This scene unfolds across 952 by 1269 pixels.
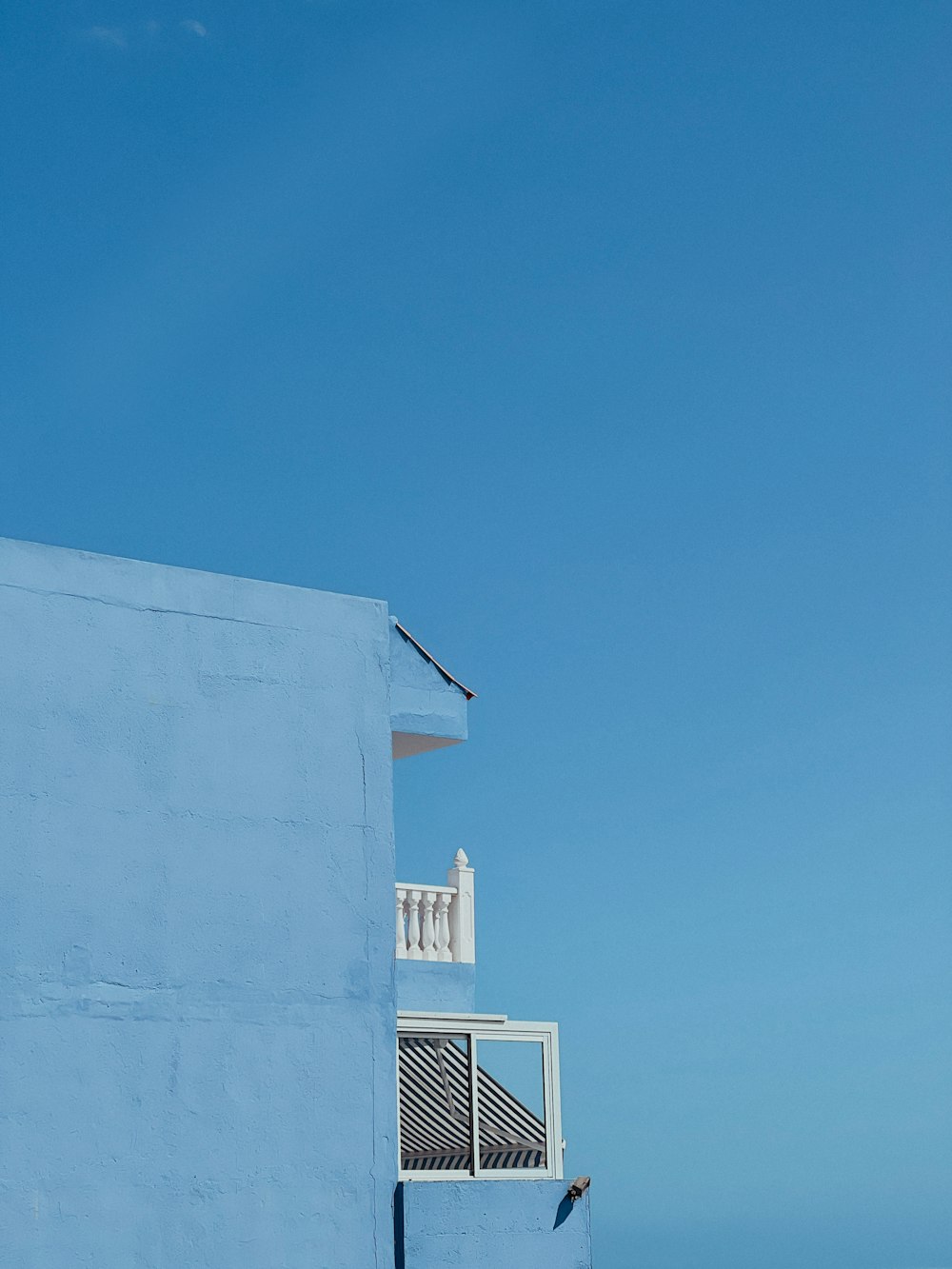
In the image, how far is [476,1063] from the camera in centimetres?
1809

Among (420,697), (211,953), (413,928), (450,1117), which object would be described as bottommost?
(450,1117)

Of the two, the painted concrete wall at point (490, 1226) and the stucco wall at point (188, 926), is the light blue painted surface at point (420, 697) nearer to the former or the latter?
the stucco wall at point (188, 926)

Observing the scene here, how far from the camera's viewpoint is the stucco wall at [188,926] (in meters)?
Answer: 15.3

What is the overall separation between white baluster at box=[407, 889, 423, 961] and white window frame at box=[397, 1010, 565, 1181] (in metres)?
0.74

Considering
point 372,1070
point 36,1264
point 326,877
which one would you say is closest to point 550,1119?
point 372,1070

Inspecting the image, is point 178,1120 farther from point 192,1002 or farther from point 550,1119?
point 550,1119

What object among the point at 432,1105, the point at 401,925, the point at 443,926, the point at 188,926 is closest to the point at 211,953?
the point at 188,926

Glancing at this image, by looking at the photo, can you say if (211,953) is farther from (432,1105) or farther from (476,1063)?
(432,1105)

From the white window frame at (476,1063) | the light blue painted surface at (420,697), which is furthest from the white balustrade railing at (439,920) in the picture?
A: the light blue painted surface at (420,697)

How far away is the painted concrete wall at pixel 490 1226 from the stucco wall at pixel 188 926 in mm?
316

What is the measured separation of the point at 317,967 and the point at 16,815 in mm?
3314

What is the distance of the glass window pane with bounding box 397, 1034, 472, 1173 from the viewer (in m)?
19.7

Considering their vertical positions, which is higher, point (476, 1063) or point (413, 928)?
point (413, 928)

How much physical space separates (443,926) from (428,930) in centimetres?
29
